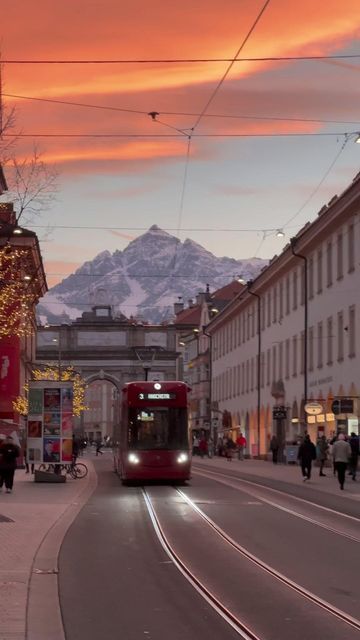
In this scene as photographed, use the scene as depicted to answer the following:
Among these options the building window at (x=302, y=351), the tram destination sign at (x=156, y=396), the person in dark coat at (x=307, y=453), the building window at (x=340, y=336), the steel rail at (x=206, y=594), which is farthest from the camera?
the building window at (x=302, y=351)

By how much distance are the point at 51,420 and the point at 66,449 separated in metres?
1.07

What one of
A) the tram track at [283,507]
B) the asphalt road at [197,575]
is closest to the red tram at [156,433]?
the tram track at [283,507]

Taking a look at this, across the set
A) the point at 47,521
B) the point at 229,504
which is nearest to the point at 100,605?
the point at 47,521

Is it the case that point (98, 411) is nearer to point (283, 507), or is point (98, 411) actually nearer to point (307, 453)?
point (307, 453)

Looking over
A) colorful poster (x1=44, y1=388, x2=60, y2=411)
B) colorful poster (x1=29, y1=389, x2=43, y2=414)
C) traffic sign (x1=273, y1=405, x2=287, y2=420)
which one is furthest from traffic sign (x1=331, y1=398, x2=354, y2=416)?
traffic sign (x1=273, y1=405, x2=287, y2=420)

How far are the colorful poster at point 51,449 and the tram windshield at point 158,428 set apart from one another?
436cm

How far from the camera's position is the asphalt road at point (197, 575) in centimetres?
1113

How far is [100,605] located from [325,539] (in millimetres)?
8778

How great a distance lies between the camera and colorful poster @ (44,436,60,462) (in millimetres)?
39875

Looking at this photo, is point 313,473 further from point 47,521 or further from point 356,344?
point 47,521

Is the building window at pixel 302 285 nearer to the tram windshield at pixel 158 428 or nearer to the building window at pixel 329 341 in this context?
the building window at pixel 329 341

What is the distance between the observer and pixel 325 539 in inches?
813

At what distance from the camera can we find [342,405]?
4584cm

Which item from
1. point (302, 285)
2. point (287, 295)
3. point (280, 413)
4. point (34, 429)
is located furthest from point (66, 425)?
point (287, 295)
